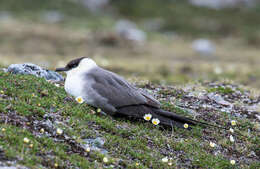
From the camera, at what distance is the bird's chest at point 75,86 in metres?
6.72

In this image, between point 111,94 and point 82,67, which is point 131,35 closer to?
point 82,67

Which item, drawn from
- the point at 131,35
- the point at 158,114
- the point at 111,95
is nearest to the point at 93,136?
the point at 111,95

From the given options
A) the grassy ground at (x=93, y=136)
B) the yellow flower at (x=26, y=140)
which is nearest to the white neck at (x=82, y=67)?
the grassy ground at (x=93, y=136)

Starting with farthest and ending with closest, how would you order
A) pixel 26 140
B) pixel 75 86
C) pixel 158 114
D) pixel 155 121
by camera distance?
pixel 158 114
pixel 155 121
pixel 75 86
pixel 26 140

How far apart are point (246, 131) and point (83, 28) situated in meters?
22.4

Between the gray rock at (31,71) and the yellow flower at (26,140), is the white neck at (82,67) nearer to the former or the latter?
the gray rock at (31,71)

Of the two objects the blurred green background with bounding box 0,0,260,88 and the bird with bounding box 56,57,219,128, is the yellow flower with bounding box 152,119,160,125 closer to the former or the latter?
the bird with bounding box 56,57,219,128

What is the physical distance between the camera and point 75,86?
675cm

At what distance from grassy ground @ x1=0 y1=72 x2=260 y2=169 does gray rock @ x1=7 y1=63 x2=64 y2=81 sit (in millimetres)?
442

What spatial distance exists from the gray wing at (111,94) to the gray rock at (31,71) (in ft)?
5.93

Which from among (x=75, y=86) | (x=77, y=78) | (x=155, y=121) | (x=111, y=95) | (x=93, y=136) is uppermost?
(x=77, y=78)

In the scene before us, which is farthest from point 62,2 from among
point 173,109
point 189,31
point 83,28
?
point 173,109

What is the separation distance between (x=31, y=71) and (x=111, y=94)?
7.43 feet

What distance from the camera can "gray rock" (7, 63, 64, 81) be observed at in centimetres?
802
